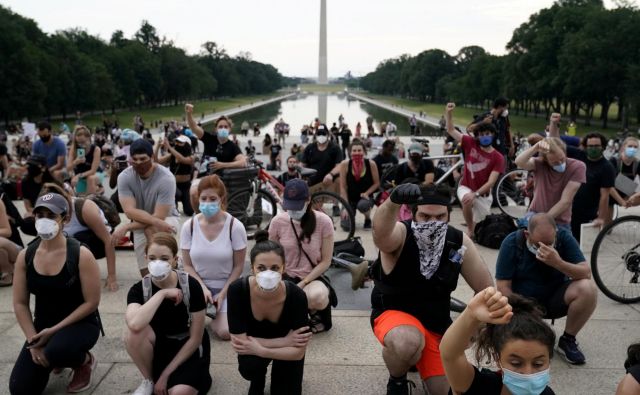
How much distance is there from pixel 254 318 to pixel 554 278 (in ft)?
7.59

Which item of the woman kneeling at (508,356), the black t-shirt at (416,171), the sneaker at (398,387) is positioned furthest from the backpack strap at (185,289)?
the black t-shirt at (416,171)

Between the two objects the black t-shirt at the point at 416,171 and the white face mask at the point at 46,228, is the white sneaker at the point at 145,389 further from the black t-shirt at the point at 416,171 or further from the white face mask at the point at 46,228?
the black t-shirt at the point at 416,171

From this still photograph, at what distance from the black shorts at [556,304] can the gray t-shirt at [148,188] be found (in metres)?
3.46

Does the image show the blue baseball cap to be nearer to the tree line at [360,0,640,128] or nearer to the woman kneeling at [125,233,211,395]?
the woman kneeling at [125,233,211,395]

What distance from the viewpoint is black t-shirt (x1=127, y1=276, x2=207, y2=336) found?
12.7 ft

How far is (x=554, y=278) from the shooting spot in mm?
4527

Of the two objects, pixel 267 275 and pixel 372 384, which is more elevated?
pixel 267 275

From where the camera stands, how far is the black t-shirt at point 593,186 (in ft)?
22.1

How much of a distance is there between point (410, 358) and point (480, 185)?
15.8ft

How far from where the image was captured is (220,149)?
8.77 m

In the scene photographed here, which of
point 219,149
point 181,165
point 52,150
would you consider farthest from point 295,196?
point 52,150

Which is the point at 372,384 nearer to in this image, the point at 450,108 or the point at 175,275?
the point at 175,275

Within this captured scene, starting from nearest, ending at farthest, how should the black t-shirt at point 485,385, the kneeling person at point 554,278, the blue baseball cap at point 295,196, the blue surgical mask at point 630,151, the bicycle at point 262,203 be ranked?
the black t-shirt at point 485,385 < the kneeling person at point 554,278 < the blue baseball cap at point 295,196 < the blue surgical mask at point 630,151 < the bicycle at point 262,203

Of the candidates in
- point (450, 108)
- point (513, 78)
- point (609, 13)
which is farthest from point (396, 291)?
point (513, 78)
